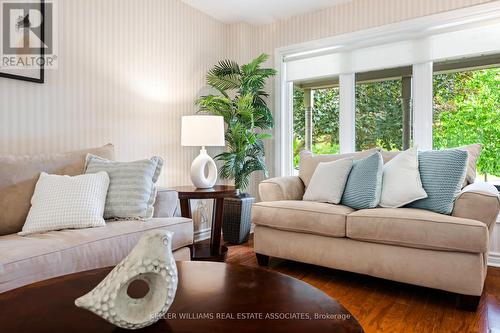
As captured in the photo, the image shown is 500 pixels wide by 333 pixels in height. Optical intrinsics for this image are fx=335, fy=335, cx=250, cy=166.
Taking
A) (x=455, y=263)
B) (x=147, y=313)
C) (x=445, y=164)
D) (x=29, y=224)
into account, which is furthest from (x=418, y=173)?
(x=29, y=224)

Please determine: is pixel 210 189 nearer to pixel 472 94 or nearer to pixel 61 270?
pixel 61 270

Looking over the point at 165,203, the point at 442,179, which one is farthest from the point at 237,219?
the point at 442,179

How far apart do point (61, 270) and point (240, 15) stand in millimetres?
3213

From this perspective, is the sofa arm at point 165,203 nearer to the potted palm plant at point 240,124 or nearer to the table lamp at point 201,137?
the table lamp at point 201,137

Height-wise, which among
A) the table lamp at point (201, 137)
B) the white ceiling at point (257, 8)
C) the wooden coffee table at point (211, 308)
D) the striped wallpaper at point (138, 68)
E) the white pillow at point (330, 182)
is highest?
the white ceiling at point (257, 8)

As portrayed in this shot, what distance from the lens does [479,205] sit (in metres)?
1.94

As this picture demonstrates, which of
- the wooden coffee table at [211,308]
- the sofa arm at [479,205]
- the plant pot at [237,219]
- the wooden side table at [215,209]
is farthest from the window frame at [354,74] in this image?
the wooden coffee table at [211,308]

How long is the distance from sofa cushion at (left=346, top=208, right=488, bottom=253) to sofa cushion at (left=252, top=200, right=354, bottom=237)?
0.09m

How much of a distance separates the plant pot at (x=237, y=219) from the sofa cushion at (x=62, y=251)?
1484 millimetres

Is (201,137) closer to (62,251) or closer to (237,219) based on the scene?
(237,219)

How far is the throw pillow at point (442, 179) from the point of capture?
211 centimetres

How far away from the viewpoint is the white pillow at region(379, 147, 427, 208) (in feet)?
7.34

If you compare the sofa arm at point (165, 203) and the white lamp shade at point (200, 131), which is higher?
the white lamp shade at point (200, 131)

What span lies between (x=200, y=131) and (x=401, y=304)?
6.27ft
